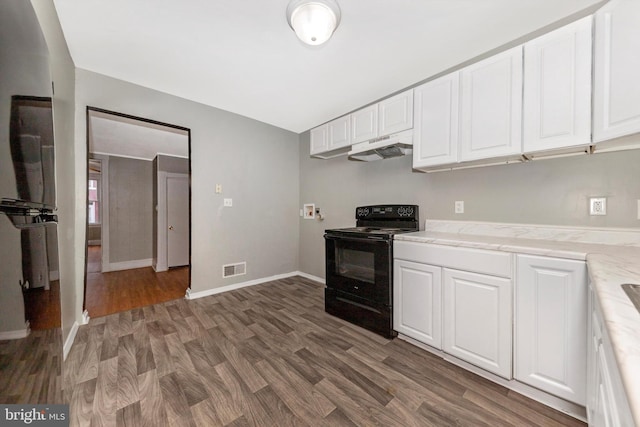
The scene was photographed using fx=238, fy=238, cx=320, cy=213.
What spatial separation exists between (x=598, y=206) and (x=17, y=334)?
2.74m

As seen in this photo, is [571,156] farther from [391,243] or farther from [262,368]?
[262,368]

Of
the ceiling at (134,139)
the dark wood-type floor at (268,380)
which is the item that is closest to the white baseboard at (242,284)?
the dark wood-type floor at (268,380)

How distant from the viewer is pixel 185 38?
6.06 ft

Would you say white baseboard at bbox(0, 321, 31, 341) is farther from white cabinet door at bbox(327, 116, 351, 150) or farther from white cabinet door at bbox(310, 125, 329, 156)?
white cabinet door at bbox(310, 125, 329, 156)

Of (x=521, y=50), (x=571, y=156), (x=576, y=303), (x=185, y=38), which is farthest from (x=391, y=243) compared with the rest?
(x=185, y=38)

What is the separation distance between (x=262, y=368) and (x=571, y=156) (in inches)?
103

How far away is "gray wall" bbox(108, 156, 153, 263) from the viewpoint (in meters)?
4.70

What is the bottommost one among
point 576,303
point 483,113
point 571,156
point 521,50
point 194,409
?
point 194,409

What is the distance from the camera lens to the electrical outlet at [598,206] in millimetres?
1542

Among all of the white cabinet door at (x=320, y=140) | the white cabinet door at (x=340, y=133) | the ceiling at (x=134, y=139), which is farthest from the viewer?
the ceiling at (x=134, y=139)

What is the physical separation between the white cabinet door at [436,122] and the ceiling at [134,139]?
2675 millimetres

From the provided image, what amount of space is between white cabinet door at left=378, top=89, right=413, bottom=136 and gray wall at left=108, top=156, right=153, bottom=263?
5.07 meters

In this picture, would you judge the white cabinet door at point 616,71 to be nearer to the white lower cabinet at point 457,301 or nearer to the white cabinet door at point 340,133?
the white lower cabinet at point 457,301

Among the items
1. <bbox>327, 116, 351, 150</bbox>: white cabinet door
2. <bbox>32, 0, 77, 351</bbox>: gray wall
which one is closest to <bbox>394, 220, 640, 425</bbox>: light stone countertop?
<bbox>327, 116, 351, 150</bbox>: white cabinet door
